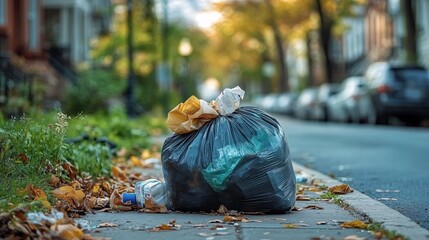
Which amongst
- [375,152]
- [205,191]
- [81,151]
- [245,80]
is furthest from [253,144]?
[245,80]

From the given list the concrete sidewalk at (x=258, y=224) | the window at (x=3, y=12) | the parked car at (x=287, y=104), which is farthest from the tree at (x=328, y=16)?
the concrete sidewalk at (x=258, y=224)

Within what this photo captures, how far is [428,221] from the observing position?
6266 millimetres

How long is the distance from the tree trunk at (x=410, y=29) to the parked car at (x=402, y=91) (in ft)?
20.2

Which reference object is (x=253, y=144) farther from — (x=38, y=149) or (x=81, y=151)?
(x=81, y=151)

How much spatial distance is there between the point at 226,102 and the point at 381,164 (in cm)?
546

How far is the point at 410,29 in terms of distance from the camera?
3162 cm

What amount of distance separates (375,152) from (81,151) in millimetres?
6252

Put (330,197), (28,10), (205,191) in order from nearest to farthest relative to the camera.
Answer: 1. (205,191)
2. (330,197)
3. (28,10)

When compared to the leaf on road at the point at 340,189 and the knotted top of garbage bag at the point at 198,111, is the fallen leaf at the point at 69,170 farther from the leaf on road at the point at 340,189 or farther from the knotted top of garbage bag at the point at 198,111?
the leaf on road at the point at 340,189

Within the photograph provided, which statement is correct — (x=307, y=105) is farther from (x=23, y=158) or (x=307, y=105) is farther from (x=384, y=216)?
(x=384, y=216)

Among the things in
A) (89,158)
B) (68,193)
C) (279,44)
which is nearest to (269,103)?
(279,44)

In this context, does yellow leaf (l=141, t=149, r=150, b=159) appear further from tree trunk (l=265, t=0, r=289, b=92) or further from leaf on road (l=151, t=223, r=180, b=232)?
tree trunk (l=265, t=0, r=289, b=92)

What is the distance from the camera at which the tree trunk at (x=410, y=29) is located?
31469 millimetres

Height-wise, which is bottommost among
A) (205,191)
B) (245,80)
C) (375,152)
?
(245,80)
